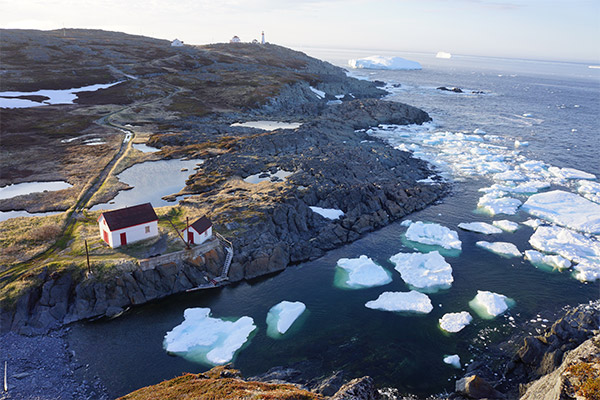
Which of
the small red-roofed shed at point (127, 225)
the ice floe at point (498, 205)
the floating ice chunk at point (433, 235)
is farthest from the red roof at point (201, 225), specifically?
the ice floe at point (498, 205)

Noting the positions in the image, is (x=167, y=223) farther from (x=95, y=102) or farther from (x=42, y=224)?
(x=95, y=102)

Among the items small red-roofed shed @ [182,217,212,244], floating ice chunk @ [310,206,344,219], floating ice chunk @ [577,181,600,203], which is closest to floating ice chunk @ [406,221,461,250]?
floating ice chunk @ [310,206,344,219]

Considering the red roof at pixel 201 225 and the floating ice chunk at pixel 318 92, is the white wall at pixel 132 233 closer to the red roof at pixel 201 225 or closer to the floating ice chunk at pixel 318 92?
the red roof at pixel 201 225

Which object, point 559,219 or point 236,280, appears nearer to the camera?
point 236,280

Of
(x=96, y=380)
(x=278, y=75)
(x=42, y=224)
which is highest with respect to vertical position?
(x=278, y=75)

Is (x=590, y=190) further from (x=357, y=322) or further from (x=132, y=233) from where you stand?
(x=132, y=233)

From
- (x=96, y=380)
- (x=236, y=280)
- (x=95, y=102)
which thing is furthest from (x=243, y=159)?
(x=95, y=102)
